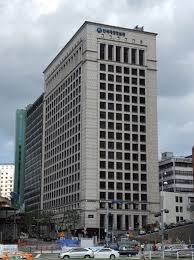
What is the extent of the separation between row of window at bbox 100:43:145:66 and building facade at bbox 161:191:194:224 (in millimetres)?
46256

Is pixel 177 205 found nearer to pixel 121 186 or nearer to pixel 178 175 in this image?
pixel 178 175

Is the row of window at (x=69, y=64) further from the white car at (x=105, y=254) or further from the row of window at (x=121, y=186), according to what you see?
the white car at (x=105, y=254)

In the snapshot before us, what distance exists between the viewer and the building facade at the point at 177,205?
16725 cm

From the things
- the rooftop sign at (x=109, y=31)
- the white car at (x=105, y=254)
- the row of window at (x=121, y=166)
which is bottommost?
the white car at (x=105, y=254)

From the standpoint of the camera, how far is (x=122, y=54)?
560 ft

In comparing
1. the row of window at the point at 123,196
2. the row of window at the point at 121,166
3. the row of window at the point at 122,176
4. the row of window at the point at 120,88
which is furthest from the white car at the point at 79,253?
the row of window at the point at 120,88

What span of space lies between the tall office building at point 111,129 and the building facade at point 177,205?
5.13m

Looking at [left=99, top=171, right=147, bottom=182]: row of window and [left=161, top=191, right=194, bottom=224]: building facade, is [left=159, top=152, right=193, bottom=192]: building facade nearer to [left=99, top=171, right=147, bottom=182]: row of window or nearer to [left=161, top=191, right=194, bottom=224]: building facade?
[left=161, top=191, right=194, bottom=224]: building facade

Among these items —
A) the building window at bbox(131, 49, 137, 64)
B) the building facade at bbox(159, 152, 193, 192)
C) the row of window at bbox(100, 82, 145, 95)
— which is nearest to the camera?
the row of window at bbox(100, 82, 145, 95)

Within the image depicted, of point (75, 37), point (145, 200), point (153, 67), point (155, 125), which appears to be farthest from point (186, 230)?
point (75, 37)

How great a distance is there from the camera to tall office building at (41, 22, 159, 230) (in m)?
160

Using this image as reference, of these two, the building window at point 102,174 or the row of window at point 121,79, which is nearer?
the building window at point 102,174

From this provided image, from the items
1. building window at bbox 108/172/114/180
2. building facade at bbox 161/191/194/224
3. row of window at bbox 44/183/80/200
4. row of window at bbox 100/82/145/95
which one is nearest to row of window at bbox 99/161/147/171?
building window at bbox 108/172/114/180

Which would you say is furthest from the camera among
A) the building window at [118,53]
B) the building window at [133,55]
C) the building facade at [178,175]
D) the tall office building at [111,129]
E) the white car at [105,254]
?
the building facade at [178,175]
